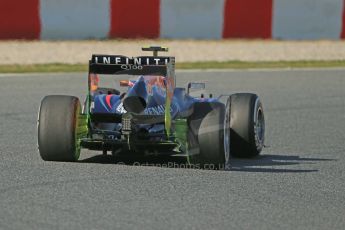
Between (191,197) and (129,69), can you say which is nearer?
(191,197)

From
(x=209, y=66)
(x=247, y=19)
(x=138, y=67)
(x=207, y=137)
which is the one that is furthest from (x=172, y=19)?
(x=207, y=137)

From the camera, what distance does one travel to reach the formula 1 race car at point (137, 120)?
879 centimetres

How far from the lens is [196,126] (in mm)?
8828

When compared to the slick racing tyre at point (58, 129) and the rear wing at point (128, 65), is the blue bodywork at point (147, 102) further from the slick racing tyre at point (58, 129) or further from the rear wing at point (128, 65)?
the slick racing tyre at point (58, 129)

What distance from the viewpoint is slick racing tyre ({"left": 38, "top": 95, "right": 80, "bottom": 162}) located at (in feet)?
28.9

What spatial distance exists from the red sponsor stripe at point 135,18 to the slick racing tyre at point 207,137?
11173 mm

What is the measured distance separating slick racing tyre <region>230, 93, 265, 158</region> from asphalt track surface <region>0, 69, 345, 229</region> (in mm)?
146

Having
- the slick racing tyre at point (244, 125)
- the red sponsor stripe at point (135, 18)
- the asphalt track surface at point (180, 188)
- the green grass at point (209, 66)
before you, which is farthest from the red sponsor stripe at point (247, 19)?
the slick racing tyre at point (244, 125)

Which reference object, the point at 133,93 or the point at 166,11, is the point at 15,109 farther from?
the point at 166,11

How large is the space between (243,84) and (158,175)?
8.11 meters

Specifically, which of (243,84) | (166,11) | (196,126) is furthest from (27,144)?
(166,11)

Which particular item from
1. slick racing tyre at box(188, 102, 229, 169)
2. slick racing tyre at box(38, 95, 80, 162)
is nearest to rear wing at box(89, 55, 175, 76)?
slick racing tyre at box(38, 95, 80, 162)

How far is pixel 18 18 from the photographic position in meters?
19.3

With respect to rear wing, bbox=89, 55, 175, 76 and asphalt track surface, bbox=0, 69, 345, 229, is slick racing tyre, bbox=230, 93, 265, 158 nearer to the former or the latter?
asphalt track surface, bbox=0, 69, 345, 229
